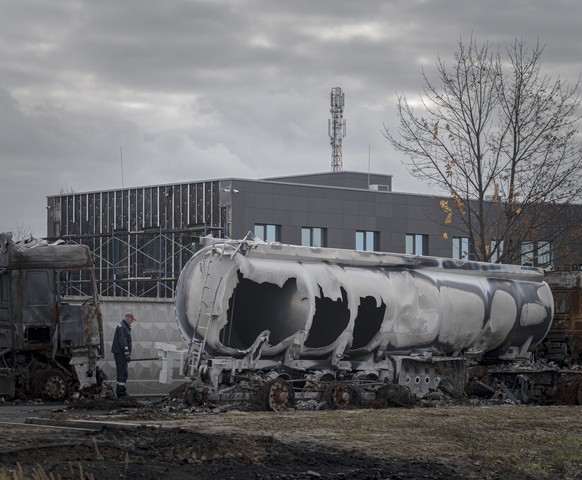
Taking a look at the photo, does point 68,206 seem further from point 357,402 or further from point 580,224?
point 357,402

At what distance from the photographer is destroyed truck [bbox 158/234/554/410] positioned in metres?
20.6

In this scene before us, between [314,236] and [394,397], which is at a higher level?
[314,236]

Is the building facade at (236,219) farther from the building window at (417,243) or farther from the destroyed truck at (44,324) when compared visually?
the destroyed truck at (44,324)

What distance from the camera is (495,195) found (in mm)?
36562

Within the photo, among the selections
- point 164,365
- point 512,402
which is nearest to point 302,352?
point 164,365

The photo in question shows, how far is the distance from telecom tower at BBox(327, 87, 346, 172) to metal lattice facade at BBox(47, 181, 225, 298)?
21315mm

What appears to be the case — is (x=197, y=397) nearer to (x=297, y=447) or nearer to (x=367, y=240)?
(x=297, y=447)

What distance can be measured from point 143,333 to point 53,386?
4240 mm

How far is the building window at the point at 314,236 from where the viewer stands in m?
54.7

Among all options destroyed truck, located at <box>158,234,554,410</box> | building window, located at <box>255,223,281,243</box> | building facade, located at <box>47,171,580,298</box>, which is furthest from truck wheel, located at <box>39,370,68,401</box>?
building window, located at <box>255,223,281,243</box>

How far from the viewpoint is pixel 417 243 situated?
58438mm

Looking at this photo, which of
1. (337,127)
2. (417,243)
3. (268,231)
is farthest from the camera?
(337,127)

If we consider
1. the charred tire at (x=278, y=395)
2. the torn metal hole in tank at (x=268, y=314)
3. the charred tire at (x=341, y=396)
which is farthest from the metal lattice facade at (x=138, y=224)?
the charred tire at (x=278, y=395)

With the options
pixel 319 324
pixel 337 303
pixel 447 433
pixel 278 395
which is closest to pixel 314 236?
pixel 337 303
